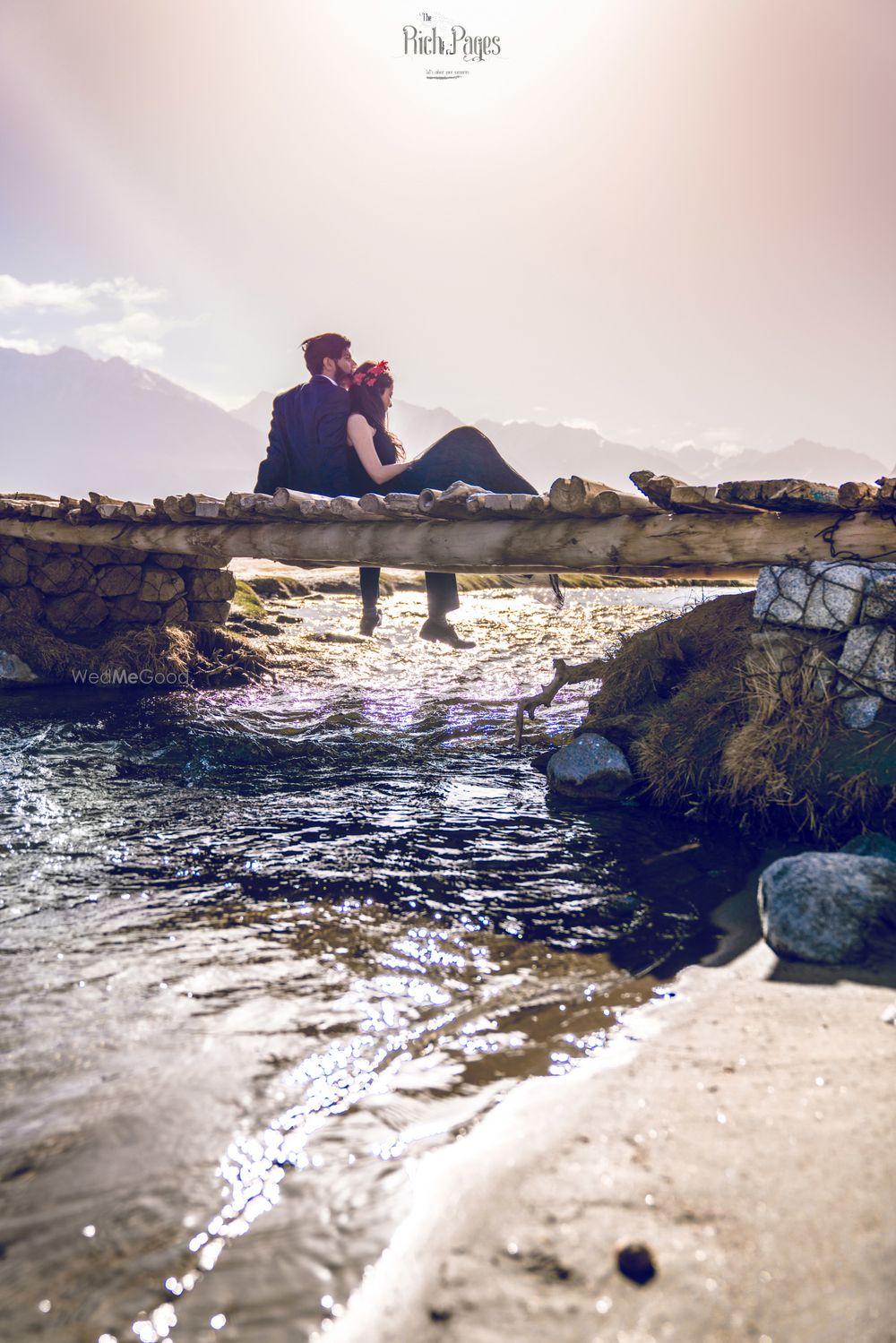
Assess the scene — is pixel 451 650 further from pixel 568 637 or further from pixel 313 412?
pixel 313 412

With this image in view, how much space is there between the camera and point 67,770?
606 centimetres

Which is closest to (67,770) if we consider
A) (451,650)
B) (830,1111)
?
(830,1111)

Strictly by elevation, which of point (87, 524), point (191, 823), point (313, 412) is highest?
point (313, 412)

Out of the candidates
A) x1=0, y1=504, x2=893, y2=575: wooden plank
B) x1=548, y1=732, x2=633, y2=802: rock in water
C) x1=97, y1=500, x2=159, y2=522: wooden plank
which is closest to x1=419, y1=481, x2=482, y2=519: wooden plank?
x1=0, y1=504, x2=893, y2=575: wooden plank

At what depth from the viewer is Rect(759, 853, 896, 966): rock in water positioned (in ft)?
10.3

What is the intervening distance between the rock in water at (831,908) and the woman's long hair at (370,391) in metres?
5.91

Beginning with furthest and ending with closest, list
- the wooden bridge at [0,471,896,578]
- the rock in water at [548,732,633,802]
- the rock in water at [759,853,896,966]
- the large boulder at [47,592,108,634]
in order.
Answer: the large boulder at [47,592,108,634]
the rock in water at [548,732,633,802]
the wooden bridge at [0,471,896,578]
the rock in water at [759,853,896,966]

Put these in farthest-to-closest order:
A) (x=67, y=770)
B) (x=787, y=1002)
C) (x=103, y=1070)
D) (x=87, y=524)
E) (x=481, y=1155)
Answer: (x=87, y=524) → (x=67, y=770) → (x=787, y=1002) → (x=103, y=1070) → (x=481, y=1155)

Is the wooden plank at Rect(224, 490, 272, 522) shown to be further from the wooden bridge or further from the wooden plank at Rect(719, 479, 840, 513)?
the wooden plank at Rect(719, 479, 840, 513)

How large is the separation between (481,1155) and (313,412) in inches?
274

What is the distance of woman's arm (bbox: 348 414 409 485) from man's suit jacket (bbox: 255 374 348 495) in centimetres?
18

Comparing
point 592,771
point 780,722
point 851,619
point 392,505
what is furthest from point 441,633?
point 851,619

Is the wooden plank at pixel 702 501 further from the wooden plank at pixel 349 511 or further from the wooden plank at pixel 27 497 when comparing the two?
the wooden plank at pixel 27 497

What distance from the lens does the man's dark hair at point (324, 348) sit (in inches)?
315
